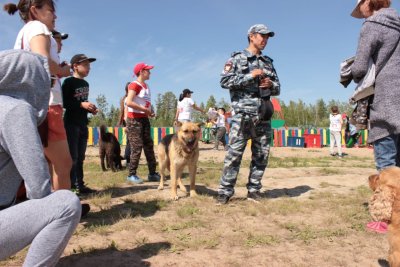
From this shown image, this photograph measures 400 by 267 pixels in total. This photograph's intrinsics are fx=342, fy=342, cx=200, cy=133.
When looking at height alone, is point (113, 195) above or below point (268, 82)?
below

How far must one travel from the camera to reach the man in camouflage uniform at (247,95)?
15.1 ft

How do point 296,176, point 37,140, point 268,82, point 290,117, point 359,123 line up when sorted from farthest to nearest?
point 290,117
point 296,176
point 268,82
point 359,123
point 37,140

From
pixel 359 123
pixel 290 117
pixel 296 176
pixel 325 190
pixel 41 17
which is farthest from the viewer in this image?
pixel 290 117

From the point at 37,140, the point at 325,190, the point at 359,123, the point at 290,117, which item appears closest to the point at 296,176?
the point at 325,190

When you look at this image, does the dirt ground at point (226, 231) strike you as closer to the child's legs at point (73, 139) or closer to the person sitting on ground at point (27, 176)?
the child's legs at point (73, 139)

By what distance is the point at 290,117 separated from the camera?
59594 millimetres

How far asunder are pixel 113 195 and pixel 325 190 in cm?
338

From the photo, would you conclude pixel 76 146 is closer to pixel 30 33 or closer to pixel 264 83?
pixel 30 33

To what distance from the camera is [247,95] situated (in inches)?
183

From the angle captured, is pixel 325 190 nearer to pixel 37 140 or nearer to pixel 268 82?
pixel 268 82

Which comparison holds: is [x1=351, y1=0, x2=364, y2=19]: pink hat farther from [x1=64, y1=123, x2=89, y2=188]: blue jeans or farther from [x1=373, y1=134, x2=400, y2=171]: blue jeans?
[x1=64, y1=123, x2=89, y2=188]: blue jeans

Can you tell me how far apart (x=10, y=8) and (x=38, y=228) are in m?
2.36

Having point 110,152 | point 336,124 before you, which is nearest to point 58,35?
point 110,152

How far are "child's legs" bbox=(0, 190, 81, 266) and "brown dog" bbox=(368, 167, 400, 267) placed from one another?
2.12 metres
